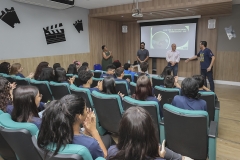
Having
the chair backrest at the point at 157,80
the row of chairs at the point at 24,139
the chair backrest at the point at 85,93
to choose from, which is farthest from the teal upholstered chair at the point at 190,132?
the chair backrest at the point at 157,80

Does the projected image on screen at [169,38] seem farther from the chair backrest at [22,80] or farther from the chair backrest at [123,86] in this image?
the chair backrest at [22,80]

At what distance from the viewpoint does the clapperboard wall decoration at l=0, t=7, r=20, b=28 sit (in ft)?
15.4

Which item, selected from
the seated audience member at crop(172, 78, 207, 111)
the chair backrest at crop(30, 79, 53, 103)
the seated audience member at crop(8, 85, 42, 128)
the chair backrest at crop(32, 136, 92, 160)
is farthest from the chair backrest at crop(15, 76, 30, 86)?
the chair backrest at crop(32, 136, 92, 160)

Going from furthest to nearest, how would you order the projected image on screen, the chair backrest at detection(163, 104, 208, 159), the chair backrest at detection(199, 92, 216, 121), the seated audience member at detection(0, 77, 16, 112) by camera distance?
1. the projected image on screen
2. the chair backrest at detection(199, 92, 216, 121)
3. the seated audience member at detection(0, 77, 16, 112)
4. the chair backrest at detection(163, 104, 208, 159)

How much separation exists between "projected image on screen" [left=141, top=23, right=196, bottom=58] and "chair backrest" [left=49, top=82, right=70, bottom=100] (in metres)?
5.68

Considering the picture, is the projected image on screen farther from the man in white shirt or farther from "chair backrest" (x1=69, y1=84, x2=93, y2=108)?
"chair backrest" (x1=69, y1=84, x2=93, y2=108)

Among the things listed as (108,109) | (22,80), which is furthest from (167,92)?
(22,80)

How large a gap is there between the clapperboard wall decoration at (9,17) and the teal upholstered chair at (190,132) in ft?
15.9

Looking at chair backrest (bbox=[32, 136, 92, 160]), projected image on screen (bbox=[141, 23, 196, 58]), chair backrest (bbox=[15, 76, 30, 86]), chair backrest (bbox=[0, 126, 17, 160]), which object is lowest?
chair backrest (bbox=[0, 126, 17, 160])

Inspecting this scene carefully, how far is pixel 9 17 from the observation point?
4.82 meters

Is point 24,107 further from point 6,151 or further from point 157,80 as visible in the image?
point 157,80

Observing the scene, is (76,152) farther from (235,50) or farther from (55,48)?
(235,50)

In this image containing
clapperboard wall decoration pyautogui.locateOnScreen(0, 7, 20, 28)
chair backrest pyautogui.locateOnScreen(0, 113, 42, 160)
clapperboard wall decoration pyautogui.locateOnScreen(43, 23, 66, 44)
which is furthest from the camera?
clapperboard wall decoration pyautogui.locateOnScreen(43, 23, 66, 44)

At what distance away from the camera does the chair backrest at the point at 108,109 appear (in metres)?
2.10
